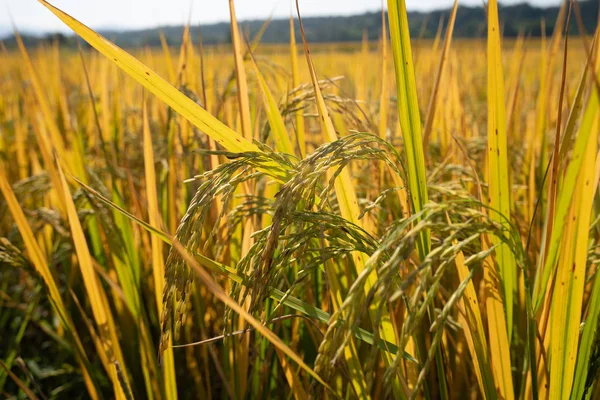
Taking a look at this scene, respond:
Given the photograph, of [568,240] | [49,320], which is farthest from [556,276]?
[49,320]

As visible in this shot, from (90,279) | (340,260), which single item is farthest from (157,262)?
(340,260)

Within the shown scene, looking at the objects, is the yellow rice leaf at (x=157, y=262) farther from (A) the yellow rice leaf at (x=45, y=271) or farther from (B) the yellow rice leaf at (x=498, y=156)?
(B) the yellow rice leaf at (x=498, y=156)

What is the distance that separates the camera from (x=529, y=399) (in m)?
0.60

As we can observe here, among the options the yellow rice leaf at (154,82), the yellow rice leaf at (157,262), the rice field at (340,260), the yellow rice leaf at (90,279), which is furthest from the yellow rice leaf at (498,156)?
the yellow rice leaf at (90,279)

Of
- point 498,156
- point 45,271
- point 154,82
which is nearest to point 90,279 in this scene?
point 45,271

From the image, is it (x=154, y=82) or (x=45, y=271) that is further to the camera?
(x=45, y=271)

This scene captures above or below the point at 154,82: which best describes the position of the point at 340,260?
below

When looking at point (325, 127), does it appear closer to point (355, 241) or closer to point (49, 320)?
point (355, 241)

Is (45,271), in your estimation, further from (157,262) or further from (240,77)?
(240,77)

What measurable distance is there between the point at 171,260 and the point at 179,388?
0.78 m

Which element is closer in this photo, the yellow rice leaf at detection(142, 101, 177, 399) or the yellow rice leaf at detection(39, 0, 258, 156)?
the yellow rice leaf at detection(39, 0, 258, 156)

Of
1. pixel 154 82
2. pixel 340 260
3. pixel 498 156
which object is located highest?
pixel 154 82

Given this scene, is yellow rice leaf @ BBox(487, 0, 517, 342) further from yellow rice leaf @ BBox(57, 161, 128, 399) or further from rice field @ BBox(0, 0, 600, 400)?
yellow rice leaf @ BBox(57, 161, 128, 399)

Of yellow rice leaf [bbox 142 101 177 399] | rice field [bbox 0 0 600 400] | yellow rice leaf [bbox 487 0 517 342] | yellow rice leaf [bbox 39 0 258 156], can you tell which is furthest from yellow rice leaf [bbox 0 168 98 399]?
yellow rice leaf [bbox 487 0 517 342]
